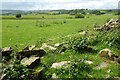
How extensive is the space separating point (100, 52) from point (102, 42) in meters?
2.37

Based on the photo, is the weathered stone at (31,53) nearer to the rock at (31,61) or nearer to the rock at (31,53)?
the rock at (31,53)

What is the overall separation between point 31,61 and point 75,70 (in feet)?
8.71

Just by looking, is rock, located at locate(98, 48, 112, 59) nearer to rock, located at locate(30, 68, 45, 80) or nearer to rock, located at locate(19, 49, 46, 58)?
rock, located at locate(19, 49, 46, 58)

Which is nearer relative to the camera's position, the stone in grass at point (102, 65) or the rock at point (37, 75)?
the rock at point (37, 75)

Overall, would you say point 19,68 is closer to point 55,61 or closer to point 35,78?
point 35,78

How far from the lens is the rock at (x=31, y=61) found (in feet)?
48.3

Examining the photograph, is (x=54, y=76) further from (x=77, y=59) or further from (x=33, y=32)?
(x=33, y=32)

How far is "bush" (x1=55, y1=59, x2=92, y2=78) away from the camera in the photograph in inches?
533

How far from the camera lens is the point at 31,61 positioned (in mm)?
14945

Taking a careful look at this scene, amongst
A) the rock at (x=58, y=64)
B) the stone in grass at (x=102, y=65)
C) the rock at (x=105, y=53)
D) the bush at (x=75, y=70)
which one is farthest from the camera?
the rock at (x=105, y=53)

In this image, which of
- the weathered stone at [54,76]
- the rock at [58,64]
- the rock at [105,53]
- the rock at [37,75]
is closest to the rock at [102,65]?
the rock at [105,53]

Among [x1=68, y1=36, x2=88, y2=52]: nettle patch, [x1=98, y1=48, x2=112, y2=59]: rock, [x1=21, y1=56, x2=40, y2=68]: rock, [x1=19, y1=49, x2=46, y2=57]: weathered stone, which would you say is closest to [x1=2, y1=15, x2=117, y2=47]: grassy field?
[x1=19, y1=49, x2=46, y2=57]: weathered stone

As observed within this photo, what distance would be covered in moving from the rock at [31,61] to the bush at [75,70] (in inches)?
63.4

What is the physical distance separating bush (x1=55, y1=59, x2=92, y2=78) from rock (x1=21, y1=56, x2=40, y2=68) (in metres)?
1.61
